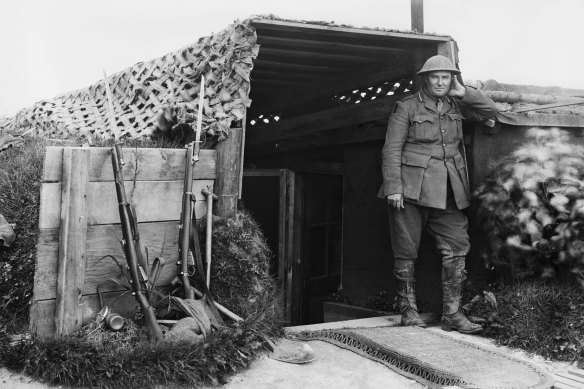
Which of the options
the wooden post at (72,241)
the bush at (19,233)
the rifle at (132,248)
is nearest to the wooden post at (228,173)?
the rifle at (132,248)

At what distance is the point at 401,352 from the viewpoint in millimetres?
4977

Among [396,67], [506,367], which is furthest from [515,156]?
[506,367]

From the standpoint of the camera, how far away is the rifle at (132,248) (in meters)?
4.37

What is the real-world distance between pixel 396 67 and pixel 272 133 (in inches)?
93.4

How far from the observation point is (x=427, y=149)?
6.16 meters

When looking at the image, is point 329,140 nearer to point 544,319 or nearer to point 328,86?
point 328,86

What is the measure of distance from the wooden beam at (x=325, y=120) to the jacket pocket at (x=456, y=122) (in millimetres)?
858

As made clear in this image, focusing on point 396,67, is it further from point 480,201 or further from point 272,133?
point 272,133

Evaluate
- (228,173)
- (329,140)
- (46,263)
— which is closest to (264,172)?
(329,140)

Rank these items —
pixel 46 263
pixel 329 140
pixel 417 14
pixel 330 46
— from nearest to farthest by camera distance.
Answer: pixel 46 263 < pixel 330 46 < pixel 417 14 < pixel 329 140

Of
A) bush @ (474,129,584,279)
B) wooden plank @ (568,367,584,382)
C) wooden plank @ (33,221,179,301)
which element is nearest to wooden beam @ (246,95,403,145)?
bush @ (474,129,584,279)

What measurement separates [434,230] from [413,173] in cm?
62

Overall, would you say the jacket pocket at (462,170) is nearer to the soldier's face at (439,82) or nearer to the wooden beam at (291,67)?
the soldier's face at (439,82)

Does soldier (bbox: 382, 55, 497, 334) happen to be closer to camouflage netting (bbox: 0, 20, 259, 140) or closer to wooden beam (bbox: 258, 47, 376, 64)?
wooden beam (bbox: 258, 47, 376, 64)
